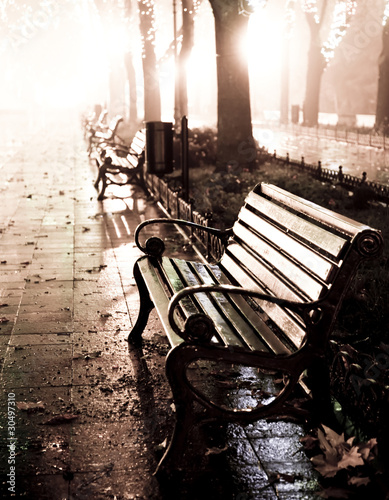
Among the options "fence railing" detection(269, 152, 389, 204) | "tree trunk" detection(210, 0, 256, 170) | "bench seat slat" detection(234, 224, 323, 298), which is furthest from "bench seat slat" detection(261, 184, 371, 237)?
"tree trunk" detection(210, 0, 256, 170)

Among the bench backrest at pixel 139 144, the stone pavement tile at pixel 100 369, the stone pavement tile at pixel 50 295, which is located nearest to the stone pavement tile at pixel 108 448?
the stone pavement tile at pixel 100 369

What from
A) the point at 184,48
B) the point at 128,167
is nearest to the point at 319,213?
the point at 128,167

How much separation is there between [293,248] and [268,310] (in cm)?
45

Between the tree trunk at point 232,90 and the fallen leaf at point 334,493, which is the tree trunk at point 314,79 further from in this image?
the fallen leaf at point 334,493

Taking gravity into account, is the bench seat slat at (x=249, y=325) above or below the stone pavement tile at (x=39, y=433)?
above

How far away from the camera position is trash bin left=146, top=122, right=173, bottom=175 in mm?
10570

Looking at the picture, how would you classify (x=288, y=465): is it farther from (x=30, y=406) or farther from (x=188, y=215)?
(x=188, y=215)

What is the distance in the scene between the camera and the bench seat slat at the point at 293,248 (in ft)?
11.6

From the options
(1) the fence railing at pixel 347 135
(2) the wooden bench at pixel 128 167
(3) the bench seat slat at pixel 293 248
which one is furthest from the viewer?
(1) the fence railing at pixel 347 135

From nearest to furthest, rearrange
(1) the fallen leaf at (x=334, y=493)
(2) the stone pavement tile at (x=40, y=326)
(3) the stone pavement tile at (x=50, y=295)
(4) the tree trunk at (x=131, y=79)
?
(1) the fallen leaf at (x=334, y=493), (2) the stone pavement tile at (x=40, y=326), (3) the stone pavement tile at (x=50, y=295), (4) the tree trunk at (x=131, y=79)

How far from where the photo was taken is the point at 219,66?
41.4 feet

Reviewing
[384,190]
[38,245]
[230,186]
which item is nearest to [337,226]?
[38,245]

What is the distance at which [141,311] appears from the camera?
206 inches

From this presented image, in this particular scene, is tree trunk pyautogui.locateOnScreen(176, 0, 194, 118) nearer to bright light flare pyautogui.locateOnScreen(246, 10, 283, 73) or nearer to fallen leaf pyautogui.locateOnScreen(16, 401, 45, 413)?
fallen leaf pyautogui.locateOnScreen(16, 401, 45, 413)
